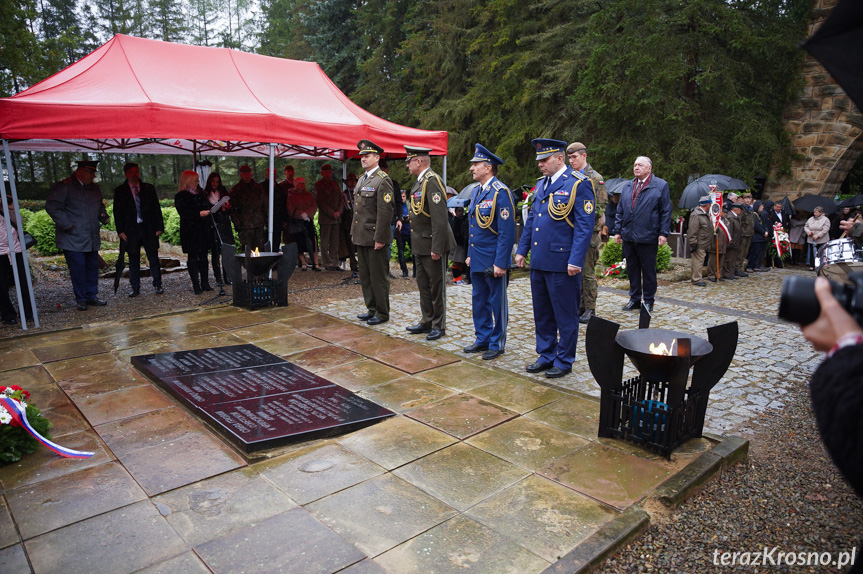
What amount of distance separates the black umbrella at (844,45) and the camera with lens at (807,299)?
1.63 ft

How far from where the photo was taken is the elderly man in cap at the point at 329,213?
10906 millimetres

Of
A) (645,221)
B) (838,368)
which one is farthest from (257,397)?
(645,221)

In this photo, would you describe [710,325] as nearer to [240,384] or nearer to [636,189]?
[636,189]

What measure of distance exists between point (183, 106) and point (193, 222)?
7.39ft

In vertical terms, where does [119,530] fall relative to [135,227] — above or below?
below

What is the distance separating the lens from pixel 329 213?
1095 centimetres

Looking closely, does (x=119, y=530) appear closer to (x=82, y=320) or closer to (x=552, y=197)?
(x=552, y=197)

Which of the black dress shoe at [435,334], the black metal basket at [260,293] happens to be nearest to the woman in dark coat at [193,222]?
the black metal basket at [260,293]

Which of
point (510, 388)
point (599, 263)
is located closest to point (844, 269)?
point (510, 388)

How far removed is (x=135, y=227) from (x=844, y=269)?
883 centimetres

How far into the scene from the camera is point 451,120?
2014cm

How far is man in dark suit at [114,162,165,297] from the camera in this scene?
8609 mm

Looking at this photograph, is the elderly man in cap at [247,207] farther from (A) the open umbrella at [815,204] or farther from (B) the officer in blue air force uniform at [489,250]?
(A) the open umbrella at [815,204]

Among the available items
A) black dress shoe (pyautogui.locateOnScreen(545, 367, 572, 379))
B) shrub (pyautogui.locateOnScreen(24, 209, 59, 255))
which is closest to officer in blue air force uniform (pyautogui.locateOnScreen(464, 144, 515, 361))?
black dress shoe (pyautogui.locateOnScreen(545, 367, 572, 379))
